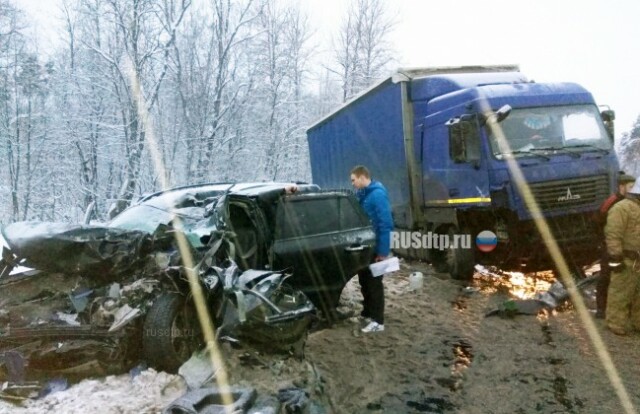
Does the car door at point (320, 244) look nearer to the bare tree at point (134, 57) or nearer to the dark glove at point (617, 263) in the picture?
the dark glove at point (617, 263)

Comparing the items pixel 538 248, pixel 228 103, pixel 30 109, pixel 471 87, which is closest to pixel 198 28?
pixel 228 103

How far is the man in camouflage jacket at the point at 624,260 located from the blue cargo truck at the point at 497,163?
1698 millimetres

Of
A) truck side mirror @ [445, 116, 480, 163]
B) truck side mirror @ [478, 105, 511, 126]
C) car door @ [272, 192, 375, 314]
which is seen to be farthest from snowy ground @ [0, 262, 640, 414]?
truck side mirror @ [478, 105, 511, 126]

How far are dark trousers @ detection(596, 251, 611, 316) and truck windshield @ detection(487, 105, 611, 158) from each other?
2.04 m

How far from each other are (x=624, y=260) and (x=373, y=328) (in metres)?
2.75

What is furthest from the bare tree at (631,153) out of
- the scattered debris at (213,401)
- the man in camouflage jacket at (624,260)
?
the scattered debris at (213,401)

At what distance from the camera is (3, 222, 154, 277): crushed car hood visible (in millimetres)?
4051

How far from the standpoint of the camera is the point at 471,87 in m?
7.74

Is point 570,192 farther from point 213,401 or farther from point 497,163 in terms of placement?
point 213,401

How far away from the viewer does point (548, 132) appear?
23.8 feet

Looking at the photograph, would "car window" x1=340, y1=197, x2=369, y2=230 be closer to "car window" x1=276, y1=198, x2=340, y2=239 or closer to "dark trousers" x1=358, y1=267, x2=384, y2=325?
"car window" x1=276, y1=198, x2=340, y2=239

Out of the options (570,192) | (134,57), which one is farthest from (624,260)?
(134,57)

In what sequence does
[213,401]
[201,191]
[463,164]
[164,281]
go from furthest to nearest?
[463,164] < [201,191] < [164,281] < [213,401]

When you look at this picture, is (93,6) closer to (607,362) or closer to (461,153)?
(461,153)
